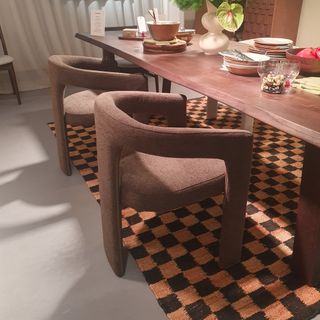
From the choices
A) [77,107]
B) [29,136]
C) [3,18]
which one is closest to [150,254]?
[77,107]

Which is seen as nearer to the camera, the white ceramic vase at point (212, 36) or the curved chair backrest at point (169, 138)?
the curved chair backrest at point (169, 138)

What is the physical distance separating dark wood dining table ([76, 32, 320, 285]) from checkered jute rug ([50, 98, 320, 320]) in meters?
0.12

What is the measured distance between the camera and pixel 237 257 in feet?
4.46

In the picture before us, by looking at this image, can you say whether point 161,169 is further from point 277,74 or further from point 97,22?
point 97,22

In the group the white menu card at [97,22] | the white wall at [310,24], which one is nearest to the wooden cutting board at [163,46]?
the white menu card at [97,22]

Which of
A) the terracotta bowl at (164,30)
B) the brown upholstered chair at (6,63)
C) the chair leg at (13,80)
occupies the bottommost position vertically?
the chair leg at (13,80)

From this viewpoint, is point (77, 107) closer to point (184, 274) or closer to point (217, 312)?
point (184, 274)

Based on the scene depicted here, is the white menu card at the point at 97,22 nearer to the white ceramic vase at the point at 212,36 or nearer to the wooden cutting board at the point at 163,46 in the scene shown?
the wooden cutting board at the point at 163,46

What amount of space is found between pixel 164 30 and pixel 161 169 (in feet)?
3.34

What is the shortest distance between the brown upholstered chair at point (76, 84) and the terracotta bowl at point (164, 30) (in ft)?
1.22

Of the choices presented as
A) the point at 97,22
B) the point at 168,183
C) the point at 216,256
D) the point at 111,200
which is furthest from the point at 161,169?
the point at 97,22

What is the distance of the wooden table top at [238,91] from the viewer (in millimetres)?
1004

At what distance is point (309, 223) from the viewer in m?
1.19

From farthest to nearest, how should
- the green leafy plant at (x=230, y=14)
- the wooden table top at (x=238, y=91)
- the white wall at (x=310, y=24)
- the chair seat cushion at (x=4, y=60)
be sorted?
the white wall at (x=310, y=24), the chair seat cushion at (x=4, y=60), the green leafy plant at (x=230, y=14), the wooden table top at (x=238, y=91)
